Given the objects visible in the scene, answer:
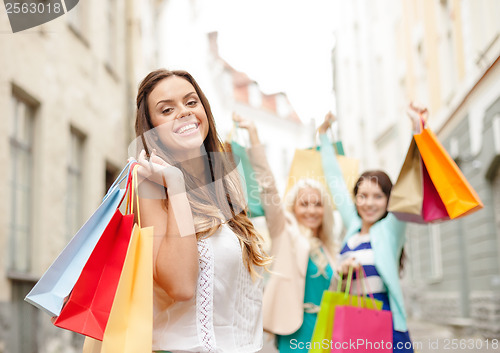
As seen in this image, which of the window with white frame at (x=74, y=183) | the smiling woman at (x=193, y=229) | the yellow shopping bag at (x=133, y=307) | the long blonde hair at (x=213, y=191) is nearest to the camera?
the yellow shopping bag at (x=133, y=307)

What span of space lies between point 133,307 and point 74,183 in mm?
7440

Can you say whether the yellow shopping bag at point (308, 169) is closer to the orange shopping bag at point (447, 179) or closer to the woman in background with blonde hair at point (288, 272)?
the woman in background with blonde hair at point (288, 272)

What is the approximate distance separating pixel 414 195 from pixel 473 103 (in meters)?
6.35

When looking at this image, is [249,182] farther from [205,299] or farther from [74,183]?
[74,183]

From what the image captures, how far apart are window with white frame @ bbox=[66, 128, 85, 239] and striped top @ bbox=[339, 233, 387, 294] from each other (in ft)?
18.0

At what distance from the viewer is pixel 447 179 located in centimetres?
312

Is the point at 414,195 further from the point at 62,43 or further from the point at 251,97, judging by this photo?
the point at 251,97

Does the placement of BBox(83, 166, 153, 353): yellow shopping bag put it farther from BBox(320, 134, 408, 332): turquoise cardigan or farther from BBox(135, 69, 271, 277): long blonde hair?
BBox(320, 134, 408, 332): turquoise cardigan

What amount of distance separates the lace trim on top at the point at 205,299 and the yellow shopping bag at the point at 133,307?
22 cm

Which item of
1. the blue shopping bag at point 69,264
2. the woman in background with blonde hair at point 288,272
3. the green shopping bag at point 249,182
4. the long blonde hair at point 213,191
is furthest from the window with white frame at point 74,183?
the blue shopping bag at point 69,264

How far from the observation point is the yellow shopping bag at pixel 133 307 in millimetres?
1580

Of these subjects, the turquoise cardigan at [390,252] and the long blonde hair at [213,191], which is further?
the turquoise cardigan at [390,252]

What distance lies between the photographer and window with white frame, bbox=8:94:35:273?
22.0ft

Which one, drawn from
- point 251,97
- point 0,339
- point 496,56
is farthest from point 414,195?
point 251,97
